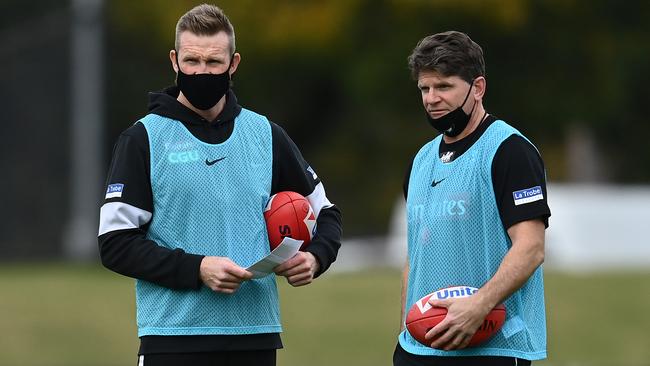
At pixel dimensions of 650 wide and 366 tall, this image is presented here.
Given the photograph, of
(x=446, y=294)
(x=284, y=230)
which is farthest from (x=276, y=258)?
(x=446, y=294)

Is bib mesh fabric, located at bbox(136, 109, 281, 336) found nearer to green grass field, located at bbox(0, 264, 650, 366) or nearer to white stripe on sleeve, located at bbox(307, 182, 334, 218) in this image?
white stripe on sleeve, located at bbox(307, 182, 334, 218)

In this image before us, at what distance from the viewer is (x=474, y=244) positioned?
5758 mm

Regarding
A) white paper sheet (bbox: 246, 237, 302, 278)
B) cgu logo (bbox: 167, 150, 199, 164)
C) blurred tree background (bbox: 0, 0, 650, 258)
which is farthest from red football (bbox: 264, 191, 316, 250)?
blurred tree background (bbox: 0, 0, 650, 258)

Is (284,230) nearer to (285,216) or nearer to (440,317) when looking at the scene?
(285,216)

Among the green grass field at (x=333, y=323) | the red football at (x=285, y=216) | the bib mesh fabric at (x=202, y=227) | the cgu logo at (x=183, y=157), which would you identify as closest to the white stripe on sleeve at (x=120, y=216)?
the bib mesh fabric at (x=202, y=227)

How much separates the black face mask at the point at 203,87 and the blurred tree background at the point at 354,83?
60.3ft

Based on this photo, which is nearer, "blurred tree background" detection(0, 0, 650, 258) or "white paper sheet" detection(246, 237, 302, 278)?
"white paper sheet" detection(246, 237, 302, 278)

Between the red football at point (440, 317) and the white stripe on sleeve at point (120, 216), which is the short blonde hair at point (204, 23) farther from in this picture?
the red football at point (440, 317)

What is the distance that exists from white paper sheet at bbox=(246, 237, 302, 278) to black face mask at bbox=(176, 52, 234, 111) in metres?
0.69

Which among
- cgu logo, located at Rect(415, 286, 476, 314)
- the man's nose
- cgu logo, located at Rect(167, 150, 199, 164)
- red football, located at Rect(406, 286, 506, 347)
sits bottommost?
red football, located at Rect(406, 286, 506, 347)

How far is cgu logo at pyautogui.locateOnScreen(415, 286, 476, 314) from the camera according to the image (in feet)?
18.4

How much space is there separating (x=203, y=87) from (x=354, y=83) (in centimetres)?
2187
